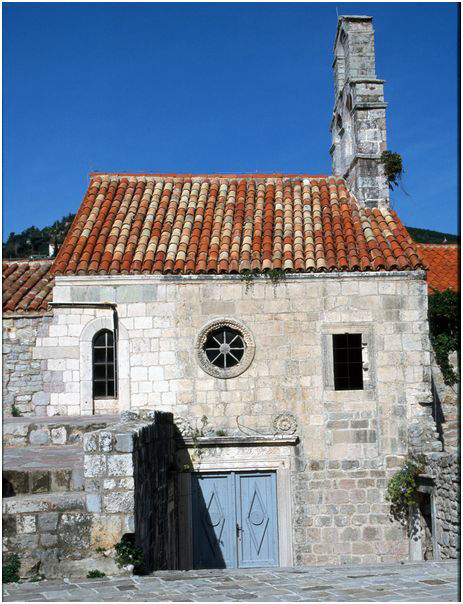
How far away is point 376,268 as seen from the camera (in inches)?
511

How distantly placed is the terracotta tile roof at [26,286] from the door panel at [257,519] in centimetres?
506

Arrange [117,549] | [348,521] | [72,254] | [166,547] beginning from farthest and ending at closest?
[72,254], [348,521], [166,547], [117,549]

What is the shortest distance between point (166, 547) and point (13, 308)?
581cm

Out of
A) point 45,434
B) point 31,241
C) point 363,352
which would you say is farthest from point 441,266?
point 31,241

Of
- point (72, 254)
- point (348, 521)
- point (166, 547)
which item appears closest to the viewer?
point (166, 547)

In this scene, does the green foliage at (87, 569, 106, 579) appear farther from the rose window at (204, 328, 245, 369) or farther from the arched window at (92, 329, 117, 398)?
the rose window at (204, 328, 245, 369)

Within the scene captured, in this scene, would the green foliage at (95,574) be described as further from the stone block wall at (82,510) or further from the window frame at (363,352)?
the window frame at (363,352)

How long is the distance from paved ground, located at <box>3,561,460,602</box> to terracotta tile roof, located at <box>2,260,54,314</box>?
7400mm

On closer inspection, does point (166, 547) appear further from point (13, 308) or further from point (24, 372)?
point (13, 308)

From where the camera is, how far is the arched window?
13.0 m

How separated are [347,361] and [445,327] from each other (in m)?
4.76

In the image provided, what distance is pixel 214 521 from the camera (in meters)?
12.7

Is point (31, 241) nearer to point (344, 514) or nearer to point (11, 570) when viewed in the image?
point (344, 514)

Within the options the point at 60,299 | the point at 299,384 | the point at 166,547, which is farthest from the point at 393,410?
the point at 60,299
